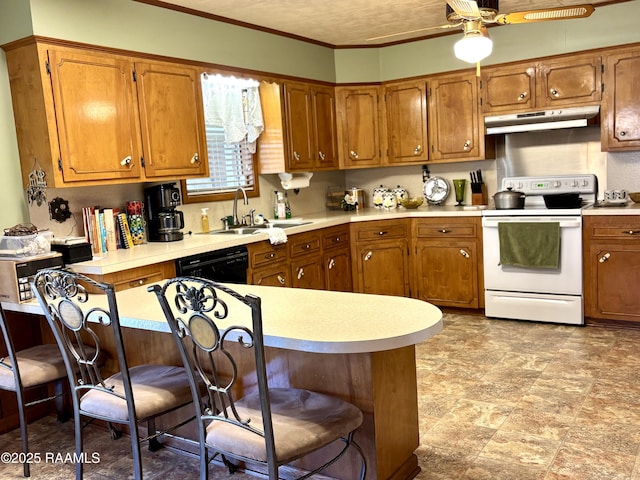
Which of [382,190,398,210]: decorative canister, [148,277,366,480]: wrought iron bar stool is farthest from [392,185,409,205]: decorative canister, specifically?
[148,277,366,480]: wrought iron bar stool

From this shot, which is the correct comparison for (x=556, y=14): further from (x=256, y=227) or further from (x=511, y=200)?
(x=256, y=227)

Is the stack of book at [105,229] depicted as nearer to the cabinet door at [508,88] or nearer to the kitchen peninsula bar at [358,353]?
the kitchen peninsula bar at [358,353]

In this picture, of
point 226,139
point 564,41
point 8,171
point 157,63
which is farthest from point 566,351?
point 8,171

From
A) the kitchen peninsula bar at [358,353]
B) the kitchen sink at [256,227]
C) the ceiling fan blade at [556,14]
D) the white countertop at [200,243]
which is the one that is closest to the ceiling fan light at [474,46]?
the ceiling fan blade at [556,14]

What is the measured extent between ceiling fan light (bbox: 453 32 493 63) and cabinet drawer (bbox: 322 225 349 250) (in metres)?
2.03

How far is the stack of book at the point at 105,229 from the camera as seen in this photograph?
11.8 ft

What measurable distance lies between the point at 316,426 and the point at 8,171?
2.57 metres

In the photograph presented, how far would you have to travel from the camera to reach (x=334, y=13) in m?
4.41

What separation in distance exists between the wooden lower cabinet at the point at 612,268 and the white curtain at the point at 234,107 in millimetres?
2729

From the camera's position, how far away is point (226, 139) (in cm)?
465

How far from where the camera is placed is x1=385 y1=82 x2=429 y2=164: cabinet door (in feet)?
17.7

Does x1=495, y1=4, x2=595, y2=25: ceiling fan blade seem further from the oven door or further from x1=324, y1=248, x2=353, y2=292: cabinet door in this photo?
x1=324, y1=248, x2=353, y2=292: cabinet door

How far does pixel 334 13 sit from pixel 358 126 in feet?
4.42

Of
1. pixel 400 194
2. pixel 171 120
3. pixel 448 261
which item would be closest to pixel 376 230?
pixel 448 261
